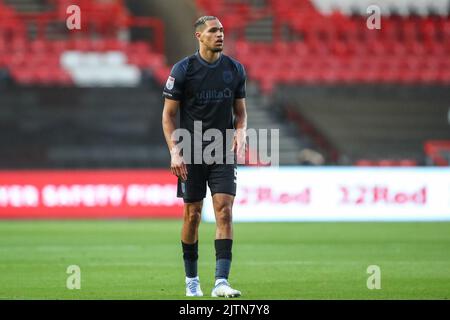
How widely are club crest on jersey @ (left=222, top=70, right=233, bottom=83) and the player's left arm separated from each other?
0.27 metres

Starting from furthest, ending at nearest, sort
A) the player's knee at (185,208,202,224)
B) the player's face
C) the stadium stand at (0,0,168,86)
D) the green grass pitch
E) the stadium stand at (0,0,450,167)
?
1. the stadium stand at (0,0,168,86)
2. the stadium stand at (0,0,450,167)
3. the green grass pitch
4. the player's knee at (185,208,202,224)
5. the player's face

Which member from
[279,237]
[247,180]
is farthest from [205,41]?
[247,180]

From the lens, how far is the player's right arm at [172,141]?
10516 millimetres

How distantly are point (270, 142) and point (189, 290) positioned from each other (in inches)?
649

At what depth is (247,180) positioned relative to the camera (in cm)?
2348

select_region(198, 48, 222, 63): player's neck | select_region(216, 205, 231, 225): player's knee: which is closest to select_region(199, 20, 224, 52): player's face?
select_region(198, 48, 222, 63): player's neck

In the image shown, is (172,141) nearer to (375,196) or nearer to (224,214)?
(224,214)

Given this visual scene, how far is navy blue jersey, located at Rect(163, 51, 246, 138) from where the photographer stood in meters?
10.6

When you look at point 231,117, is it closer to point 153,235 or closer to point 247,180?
point 153,235

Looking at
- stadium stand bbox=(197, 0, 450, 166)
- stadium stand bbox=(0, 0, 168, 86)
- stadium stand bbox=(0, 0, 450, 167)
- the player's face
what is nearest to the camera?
the player's face

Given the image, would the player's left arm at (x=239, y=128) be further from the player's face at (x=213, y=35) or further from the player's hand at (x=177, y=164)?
the player's face at (x=213, y=35)

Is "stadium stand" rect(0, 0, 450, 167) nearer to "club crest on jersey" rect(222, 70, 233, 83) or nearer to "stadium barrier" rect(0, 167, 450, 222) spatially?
"stadium barrier" rect(0, 167, 450, 222)

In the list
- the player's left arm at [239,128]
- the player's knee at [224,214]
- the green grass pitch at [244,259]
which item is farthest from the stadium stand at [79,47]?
the player's knee at [224,214]

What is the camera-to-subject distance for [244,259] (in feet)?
49.5
